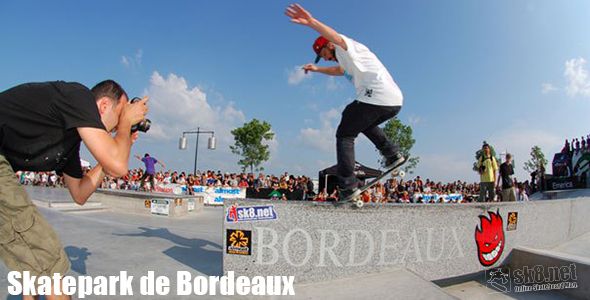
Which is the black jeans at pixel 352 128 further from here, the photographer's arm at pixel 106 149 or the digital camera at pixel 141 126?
the photographer's arm at pixel 106 149

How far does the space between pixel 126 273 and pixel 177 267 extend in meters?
0.52

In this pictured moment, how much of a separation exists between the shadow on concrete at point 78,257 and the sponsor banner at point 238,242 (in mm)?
1416

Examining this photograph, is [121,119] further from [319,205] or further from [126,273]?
[319,205]

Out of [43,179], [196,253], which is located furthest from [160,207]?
[43,179]

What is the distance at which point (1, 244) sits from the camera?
174 centimetres

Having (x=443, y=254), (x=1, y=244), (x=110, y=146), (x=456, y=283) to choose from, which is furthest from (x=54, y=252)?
(x=456, y=283)

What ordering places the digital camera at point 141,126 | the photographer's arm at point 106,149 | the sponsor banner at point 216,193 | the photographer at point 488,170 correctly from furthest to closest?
the sponsor banner at point 216,193 < the photographer at point 488,170 < the digital camera at point 141,126 < the photographer's arm at point 106,149

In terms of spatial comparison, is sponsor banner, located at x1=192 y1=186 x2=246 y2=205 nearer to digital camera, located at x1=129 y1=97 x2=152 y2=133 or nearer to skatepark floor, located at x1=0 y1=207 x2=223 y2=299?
skatepark floor, located at x1=0 y1=207 x2=223 y2=299

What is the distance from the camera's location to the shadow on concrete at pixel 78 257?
3238 mm

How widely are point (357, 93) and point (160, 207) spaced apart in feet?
30.3

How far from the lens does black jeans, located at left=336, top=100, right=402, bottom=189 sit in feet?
11.5

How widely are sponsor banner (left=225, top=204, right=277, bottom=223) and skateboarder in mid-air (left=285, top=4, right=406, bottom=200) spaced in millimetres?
869

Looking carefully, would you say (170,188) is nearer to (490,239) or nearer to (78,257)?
(78,257)

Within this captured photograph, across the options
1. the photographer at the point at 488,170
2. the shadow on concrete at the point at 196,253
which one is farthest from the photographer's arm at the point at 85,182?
the photographer at the point at 488,170
